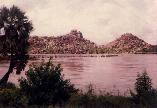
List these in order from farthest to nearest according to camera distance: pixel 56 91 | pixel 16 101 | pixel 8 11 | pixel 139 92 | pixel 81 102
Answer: pixel 8 11
pixel 139 92
pixel 56 91
pixel 81 102
pixel 16 101

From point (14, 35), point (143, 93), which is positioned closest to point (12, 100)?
point (143, 93)

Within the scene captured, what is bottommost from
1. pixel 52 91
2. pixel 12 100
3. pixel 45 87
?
pixel 12 100

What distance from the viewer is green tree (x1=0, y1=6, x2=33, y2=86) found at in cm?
3250

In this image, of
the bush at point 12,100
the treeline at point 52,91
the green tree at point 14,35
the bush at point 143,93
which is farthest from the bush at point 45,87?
the green tree at point 14,35

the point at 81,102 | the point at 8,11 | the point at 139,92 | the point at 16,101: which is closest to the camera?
the point at 16,101

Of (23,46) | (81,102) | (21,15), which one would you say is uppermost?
(21,15)

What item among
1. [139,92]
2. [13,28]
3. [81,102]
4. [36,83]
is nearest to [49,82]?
[36,83]

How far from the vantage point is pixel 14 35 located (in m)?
32.8

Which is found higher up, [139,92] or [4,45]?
[4,45]

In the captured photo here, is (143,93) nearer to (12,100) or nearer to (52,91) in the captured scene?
(52,91)

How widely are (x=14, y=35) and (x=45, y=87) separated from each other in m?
10.3

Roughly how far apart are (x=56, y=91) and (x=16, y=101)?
400 centimetres

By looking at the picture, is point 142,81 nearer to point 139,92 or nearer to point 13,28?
point 139,92

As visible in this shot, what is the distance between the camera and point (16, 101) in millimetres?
19438
